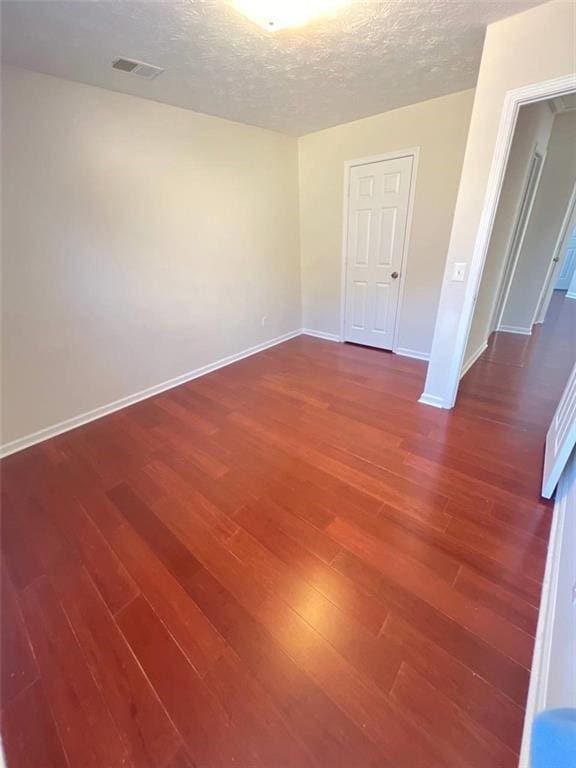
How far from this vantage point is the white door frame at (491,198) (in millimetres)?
1757

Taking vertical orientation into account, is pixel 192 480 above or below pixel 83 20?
below

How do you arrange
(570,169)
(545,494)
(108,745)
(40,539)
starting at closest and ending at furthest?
(108,745)
(40,539)
(545,494)
(570,169)

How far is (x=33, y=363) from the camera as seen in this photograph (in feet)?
7.64

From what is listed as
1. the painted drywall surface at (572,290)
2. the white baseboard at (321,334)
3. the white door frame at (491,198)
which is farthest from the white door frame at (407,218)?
the painted drywall surface at (572,290)

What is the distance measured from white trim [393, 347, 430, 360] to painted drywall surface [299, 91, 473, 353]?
5 cm

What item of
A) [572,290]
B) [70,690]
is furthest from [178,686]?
[572,290]

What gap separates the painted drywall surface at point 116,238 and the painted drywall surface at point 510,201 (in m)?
2.31

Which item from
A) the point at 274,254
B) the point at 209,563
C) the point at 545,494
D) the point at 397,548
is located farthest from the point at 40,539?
the point at 274,254

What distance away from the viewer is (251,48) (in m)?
1.85

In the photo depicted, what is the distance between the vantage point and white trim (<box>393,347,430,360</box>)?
3666 mm

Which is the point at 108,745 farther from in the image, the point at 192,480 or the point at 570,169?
the point at 570,169

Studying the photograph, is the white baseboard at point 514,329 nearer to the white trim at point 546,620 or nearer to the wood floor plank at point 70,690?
the white trim at point 546,620

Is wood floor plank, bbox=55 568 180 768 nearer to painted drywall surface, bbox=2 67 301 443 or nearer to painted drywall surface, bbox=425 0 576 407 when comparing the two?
painted drywall surface, bbox=2 67 301 443

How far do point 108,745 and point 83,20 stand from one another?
3.00 metres
